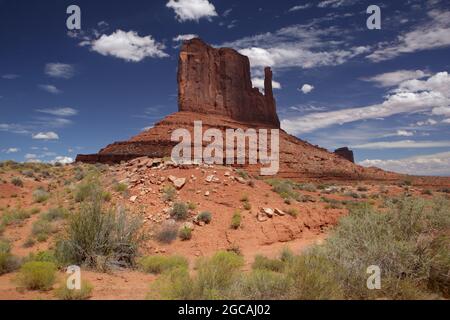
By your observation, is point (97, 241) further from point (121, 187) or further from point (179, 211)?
point (121, 187)

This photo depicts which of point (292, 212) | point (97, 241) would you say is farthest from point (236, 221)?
point (97, 241)

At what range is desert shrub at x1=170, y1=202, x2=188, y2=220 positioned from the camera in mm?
14148

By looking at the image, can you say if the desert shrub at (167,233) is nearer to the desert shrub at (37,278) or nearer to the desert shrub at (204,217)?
the desert shrub at (204,217)

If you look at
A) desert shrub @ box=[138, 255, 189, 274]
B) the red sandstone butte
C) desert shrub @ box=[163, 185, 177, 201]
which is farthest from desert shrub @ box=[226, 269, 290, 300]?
the red sandstone butte

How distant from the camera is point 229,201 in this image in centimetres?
1616

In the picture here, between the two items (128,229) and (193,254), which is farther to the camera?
(193,254)

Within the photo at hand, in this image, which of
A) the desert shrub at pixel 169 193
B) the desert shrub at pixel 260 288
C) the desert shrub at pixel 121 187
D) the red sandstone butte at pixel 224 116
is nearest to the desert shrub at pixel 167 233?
the desert shrub at pixel 169 193

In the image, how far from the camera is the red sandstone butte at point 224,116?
175 feet

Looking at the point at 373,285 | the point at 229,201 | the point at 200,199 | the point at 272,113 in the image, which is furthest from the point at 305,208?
the point at 272,113

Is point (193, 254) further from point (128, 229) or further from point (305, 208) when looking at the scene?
point (305, 208)

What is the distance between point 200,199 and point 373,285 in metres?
10.5

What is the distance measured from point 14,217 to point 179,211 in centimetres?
703
